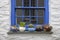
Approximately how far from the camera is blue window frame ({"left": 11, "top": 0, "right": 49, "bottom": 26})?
7879 mm

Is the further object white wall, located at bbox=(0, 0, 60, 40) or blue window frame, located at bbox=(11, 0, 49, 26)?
blue window frame, located at bbox=(11, 0, 49, 26)

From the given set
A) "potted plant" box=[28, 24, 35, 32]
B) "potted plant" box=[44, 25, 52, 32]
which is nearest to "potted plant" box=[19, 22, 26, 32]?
"potted plant" box=[28, 24, 35, 32]

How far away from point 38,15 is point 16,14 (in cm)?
67

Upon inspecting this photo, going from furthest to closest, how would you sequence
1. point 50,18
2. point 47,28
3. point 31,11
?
point 31,11
point 50,18
point 47,28

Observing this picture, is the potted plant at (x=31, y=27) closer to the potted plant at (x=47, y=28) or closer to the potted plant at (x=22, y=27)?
the potted plant at (x=22, y=27)

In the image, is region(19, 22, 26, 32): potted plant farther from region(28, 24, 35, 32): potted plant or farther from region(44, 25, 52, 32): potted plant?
region(44, 25, 52, 32): potted plant

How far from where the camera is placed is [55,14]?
25.5ft

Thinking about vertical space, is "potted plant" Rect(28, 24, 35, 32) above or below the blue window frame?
below

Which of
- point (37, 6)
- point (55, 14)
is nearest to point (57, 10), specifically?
point (55, 14)

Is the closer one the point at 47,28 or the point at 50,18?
the point at 47,28

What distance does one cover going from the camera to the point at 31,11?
794 cm

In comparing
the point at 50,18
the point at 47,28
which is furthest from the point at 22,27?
the point at 50,18

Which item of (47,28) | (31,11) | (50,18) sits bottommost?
(47,28)

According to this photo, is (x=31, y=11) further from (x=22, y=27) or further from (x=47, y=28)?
(x=47, y=28)
